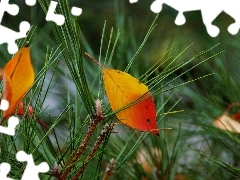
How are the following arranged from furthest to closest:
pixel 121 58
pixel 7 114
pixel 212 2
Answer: pixel 121 58 → pixel 212 2 → pixel 7 114

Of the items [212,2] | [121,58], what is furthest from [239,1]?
[121,58]

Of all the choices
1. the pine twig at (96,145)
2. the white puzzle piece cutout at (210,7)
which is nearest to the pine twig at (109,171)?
the pine twig at (96,145)

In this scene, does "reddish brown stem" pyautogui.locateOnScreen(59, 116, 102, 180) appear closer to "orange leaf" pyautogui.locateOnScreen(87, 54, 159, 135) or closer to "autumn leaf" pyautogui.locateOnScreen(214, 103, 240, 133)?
"orange leaf" pyautogui.locateOnScreen(87, 54, 159, 135)

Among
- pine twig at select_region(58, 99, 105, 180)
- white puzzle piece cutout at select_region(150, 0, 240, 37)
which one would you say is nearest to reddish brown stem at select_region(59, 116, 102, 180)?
pine twig at select_region(58, 99, 105, 180)

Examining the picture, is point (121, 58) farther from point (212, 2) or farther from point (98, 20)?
point (98, 20)

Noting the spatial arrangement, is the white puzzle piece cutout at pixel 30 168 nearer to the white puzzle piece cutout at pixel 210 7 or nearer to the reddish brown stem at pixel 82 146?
the reddish brown stem at pixel 82 146
